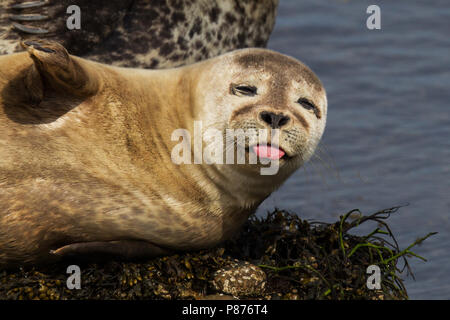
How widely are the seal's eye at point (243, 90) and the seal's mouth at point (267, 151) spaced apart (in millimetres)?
438

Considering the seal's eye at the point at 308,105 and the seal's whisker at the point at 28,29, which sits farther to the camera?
the seal's whisker at the point at 28,29

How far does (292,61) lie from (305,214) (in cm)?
267

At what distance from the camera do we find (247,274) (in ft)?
21.4

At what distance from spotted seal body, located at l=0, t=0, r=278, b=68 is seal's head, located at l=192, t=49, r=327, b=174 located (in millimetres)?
1915

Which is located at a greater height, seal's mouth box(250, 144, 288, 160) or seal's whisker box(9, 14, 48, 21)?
seal's whisker box(9, 14, 48, 21)

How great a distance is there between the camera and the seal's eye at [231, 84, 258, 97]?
648cm

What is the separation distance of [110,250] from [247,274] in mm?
874

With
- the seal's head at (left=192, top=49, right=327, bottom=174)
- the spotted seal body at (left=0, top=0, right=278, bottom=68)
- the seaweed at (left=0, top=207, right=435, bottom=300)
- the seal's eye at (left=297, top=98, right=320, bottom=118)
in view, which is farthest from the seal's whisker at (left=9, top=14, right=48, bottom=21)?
the seal's eye at (left=297, top=98, right=320, bottom=118)

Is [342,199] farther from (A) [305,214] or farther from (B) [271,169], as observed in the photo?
(B) [271,169]

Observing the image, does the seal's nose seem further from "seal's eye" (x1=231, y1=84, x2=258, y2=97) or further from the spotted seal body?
the spotted seal body

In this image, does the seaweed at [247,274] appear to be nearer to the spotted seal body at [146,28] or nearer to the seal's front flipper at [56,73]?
the seal's front flipper at [56,73]

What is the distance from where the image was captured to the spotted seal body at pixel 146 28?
822 cm

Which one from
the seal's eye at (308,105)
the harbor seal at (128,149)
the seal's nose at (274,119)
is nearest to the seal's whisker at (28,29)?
the harbor seal at (128,149)

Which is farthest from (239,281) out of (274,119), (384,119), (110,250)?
(384,119)
